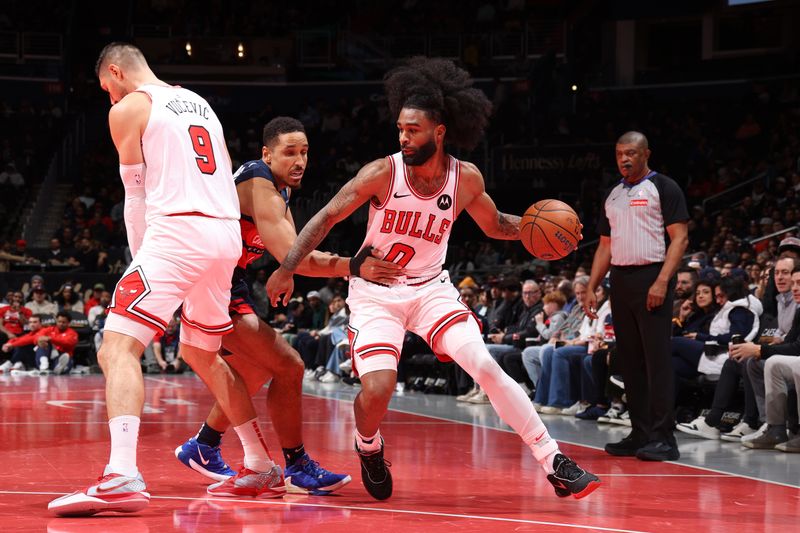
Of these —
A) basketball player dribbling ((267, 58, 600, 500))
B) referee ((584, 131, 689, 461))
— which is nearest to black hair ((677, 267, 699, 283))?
referee ((584, 131, 689, 461))

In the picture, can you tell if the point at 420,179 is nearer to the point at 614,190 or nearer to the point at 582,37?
the point at 614,190

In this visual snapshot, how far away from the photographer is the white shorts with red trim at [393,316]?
16.7 ft

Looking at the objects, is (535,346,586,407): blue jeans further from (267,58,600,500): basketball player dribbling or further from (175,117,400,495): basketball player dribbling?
Answer: (175,117,400,495): basketball player dribbling

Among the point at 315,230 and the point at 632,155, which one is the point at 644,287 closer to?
the point at 632,155

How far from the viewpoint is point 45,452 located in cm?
669

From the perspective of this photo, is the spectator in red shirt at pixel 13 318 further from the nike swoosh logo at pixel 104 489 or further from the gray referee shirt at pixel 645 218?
the nike swoosh logo at pixel 104 489

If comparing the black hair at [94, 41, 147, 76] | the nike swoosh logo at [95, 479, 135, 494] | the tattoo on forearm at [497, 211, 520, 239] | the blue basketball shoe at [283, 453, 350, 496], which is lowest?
the blue basketball shoe at [283, 453, 350, 496]

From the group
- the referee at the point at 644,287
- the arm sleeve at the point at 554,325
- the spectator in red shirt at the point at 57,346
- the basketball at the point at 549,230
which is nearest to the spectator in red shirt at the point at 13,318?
the spectator in red shirt at the point at 57,346

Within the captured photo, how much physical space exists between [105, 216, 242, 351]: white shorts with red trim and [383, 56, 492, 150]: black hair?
1.11m

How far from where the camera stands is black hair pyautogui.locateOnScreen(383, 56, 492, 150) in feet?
17.4

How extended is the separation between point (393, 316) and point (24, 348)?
1250cm

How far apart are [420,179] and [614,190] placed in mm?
2641

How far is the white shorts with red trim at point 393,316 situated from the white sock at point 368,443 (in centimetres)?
31

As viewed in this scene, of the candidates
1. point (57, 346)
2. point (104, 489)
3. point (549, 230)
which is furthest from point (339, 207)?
point (57, 346)
